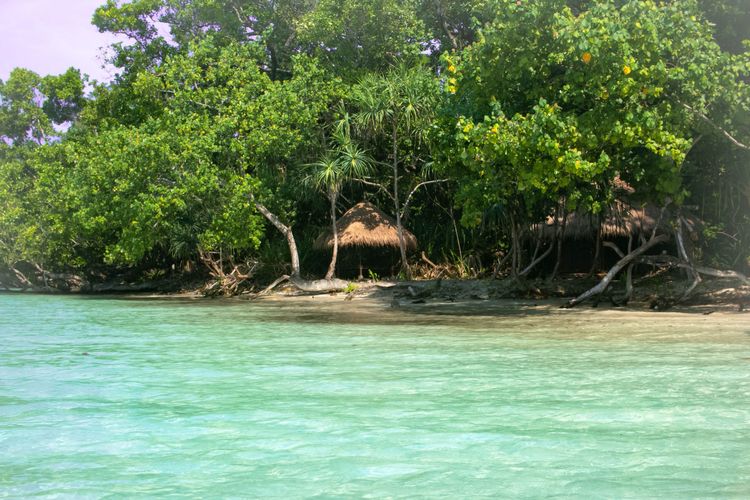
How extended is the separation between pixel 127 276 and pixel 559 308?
15.7m

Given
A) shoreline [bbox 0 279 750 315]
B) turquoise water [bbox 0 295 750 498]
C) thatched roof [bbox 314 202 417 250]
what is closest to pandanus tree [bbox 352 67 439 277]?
thatched roof [bbox 314 202 417 250]

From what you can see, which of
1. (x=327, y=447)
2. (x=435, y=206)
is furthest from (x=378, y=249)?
(x=327, y=447)

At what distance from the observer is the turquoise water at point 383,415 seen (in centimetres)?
342

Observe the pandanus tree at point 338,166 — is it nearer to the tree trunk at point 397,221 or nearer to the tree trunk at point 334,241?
the tree trunk at point 334,241

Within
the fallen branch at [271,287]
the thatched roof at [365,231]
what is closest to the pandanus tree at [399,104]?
the thatched roof at [365,231]

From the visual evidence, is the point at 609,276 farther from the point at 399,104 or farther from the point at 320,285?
the point at 320,285

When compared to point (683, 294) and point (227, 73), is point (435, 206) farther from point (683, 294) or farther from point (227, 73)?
point (683, 294)

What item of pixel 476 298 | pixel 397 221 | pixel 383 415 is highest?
pixel 397 221

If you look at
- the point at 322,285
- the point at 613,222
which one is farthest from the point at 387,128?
the point at 613,222

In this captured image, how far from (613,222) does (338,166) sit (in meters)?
5.69

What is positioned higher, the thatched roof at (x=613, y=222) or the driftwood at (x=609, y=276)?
the thatched roof at (x=613, y=222)

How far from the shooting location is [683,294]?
11.8 m

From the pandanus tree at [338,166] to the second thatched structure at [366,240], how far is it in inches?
15.3

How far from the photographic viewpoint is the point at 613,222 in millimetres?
15523
